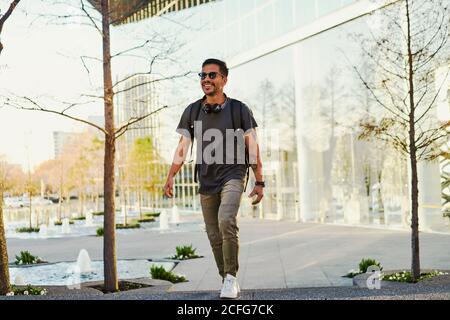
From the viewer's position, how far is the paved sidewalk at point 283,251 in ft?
32.3

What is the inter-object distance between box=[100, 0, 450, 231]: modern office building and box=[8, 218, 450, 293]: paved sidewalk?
3.79ft

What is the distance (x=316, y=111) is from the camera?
22.6m

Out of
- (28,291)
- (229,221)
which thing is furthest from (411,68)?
(28,291)

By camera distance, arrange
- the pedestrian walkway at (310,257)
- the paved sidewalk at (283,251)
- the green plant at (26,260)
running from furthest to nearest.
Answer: the green plant at (26,260) → the paved sidewalk at (283,251) → the pedestrian walkway at (310,257)

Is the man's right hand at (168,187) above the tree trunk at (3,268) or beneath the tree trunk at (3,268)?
above

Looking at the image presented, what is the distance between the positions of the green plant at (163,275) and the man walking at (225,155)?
15.9 feet

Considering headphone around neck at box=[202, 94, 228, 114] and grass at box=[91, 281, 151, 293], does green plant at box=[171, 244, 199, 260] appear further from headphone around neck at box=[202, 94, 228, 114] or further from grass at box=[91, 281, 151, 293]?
headphone around neck at box=[202, 94, 228, 114]

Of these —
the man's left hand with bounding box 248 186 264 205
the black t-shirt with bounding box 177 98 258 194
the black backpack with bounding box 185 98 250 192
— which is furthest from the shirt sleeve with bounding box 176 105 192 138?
the man's left hand with bounding box 248 186 264 205

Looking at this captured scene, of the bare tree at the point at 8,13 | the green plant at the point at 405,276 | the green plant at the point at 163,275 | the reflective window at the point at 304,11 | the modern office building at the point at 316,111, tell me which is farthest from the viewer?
the reflective window at the point at 304,11

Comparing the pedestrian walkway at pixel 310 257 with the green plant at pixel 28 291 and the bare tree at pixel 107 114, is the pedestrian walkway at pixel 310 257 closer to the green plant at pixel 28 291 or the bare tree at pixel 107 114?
the bare tree at pixel 107 114

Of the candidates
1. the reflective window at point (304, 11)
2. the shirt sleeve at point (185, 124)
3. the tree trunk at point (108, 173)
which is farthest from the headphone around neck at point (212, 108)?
the reflective window at point (304, 11)

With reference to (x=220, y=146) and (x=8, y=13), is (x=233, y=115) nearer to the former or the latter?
(x=220, y=146)

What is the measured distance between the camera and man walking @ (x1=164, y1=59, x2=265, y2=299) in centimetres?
441
